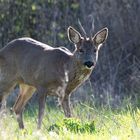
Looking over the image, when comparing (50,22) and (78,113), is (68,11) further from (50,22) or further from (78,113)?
(78,113)

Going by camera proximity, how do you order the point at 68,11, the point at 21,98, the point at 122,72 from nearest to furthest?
the point at 21,98 → the point at 122,72 → the point at 68,11

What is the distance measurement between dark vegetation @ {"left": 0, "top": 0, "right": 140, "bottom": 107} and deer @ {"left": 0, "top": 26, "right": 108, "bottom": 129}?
298 centimetres

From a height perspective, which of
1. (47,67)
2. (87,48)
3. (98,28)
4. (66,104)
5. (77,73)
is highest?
(98,28)

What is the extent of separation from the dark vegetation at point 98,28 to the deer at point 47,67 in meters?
2.98

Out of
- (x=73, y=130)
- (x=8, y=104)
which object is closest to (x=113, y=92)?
(x=8, y=104)

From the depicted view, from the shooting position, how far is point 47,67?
38.8 ft

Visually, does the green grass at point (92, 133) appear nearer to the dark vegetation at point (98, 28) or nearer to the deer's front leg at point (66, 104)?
the deer's front leg at point (66, 104)

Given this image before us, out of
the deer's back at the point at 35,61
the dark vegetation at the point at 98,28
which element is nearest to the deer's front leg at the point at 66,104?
the deer's back at the point at 35,61

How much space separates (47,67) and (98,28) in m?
5.54

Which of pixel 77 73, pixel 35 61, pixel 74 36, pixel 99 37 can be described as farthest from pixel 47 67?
pixel 99 37

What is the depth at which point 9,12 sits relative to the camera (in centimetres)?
1844

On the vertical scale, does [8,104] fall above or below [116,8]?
below

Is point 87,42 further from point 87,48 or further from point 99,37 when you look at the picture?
point 99,37

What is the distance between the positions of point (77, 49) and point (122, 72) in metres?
5.09
